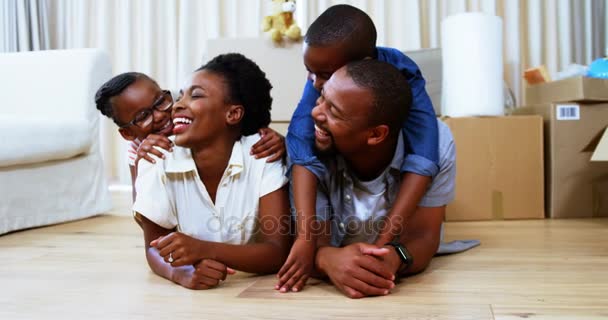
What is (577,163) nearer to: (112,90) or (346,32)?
(346,32)

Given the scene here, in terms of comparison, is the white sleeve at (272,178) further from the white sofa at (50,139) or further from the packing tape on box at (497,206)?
the packing tape on box at (497,206)

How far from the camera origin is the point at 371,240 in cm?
122

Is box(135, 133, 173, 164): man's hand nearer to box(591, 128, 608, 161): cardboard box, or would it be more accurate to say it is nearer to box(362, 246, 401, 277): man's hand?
box(362, 246, 401, 277): man's hand

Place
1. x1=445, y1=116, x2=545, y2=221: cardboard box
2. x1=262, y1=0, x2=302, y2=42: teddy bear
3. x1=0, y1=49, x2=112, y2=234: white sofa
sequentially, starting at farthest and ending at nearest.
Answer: x1=262, y1=0, x2=302, y2=42: teddy bear
x1=445, y1=116, x2=545, y2=221: cardboard box
x1=0, y1=49, x2=112, y2=234: white sofa

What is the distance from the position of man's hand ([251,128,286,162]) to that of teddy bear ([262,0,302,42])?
1.00 meters

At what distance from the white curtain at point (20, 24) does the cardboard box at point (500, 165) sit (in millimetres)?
2465

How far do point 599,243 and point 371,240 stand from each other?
2.19 ft

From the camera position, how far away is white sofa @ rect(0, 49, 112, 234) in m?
1.72

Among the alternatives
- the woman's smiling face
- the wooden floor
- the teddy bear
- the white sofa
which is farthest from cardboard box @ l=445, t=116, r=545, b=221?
the white sofa

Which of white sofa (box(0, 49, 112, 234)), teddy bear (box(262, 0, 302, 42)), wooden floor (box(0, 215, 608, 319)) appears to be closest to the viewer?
wooden floor (box(0, 215, 608, 319))

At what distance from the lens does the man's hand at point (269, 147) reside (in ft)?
3.84

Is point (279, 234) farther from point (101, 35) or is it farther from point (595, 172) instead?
point (101, 35)

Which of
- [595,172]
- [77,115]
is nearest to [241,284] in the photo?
[77,115]

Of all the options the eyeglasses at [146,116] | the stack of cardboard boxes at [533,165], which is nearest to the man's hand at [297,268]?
the eyeglasses at [146,116]
